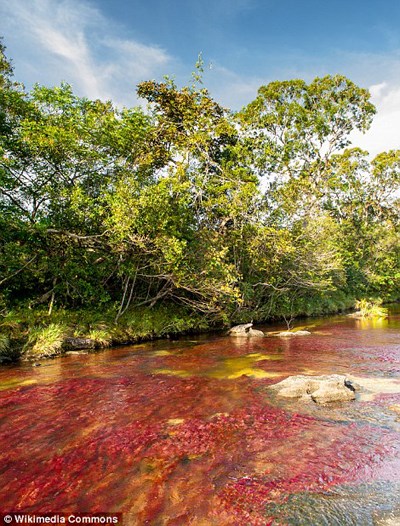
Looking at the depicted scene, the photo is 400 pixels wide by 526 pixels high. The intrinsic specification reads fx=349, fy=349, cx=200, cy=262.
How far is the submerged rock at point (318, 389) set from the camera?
809cm

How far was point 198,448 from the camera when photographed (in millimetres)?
5906

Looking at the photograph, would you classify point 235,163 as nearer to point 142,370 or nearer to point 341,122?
point 341,122

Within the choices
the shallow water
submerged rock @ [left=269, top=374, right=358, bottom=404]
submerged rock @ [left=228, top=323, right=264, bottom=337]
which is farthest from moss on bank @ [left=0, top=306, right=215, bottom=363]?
submerged rock @ [left=269, top=374, right=358, bottom=404]

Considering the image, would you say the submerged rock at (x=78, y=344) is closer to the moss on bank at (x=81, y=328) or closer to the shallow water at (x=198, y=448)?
the moss on bank at (x=81, y=328)

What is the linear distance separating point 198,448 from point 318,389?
12.6 feet

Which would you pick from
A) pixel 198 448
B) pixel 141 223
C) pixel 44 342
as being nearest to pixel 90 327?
pixel 44 342

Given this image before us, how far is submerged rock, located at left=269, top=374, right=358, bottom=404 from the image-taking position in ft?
26.5

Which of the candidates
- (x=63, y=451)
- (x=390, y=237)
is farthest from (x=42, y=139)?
(x=390, y=237)

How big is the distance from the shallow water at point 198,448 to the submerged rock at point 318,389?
334 millimetres

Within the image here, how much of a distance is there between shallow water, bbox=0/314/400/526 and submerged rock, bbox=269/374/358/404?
0.33 metres

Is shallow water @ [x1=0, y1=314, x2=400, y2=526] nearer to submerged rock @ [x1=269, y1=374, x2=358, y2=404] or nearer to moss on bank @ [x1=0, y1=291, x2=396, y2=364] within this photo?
submerged rock @ [x1=269, y1=374, x2=358, y2=404]

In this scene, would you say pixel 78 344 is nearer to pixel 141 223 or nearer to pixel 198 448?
pixel 141 223

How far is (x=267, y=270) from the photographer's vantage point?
23.4m

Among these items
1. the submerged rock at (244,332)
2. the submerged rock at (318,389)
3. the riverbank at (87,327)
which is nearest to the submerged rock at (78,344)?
the riverbank at (87,327)
